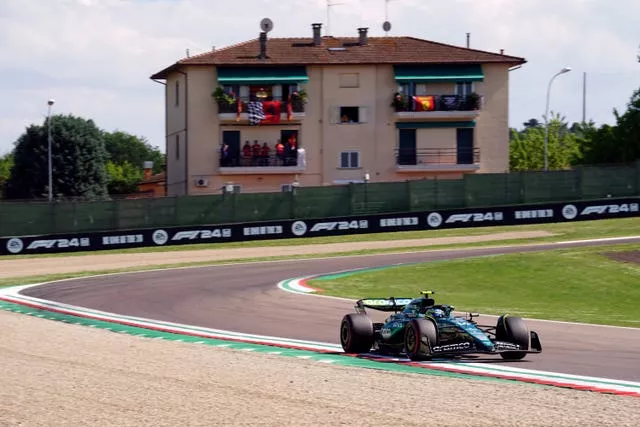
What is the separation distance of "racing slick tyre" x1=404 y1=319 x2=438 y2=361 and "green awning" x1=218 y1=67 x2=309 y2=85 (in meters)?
52.0

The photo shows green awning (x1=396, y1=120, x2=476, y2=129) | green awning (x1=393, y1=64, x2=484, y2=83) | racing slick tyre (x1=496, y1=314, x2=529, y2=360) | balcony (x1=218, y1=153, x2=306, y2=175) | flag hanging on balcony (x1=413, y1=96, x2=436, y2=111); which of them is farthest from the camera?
green awning (x1=396, y1=120, x2=476, y2=129)

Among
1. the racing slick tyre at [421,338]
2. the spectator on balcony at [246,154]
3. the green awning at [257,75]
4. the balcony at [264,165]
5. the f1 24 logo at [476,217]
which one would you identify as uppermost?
the green awning at [257,75]

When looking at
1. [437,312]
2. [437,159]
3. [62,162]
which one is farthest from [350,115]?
[437,312]

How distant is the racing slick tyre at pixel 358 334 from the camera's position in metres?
17.1

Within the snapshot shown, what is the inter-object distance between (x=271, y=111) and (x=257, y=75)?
223cm

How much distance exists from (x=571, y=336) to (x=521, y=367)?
4.14 meters

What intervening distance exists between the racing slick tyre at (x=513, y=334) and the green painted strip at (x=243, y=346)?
1.44 metres

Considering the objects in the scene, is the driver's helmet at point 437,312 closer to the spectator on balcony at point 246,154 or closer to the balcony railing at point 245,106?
the spectator on balcony at point 246,154

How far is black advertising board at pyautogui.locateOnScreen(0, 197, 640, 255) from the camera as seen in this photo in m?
49.5

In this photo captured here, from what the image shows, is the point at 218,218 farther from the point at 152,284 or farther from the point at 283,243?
the point at 152,284

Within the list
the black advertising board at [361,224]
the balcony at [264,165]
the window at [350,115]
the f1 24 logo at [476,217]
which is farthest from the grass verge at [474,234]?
the window at [350,115]

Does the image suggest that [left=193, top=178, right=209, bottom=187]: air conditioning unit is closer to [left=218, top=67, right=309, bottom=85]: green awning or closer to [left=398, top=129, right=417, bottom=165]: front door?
[left=218, top=67, right=309, bottom=85]: green awning

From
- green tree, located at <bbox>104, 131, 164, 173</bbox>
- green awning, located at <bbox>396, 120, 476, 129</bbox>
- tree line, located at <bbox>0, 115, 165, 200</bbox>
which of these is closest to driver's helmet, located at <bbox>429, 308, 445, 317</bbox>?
→ green awning, located at <bbox>396, 120, 476, 129</bbox>

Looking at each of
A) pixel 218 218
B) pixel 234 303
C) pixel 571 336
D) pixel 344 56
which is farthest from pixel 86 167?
pixel 571 336
